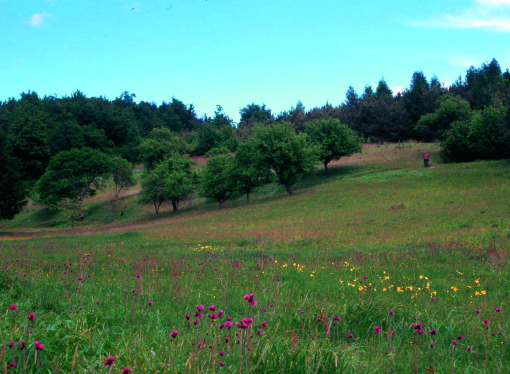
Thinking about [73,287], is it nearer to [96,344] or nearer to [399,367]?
[96,344]

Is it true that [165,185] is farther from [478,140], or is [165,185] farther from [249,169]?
[478,140]

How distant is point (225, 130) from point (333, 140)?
52798mm

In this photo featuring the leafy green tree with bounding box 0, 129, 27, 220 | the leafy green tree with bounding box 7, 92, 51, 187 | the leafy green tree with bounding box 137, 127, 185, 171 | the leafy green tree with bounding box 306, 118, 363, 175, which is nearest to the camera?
the leafy green tree with bounding box 0, 129, 27, 220

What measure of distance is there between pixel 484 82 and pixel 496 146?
193ft

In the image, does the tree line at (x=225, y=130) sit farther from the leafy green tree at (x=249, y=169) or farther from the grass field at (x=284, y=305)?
the grass field at (x=284, y=305)

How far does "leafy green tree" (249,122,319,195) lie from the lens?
49250 mm

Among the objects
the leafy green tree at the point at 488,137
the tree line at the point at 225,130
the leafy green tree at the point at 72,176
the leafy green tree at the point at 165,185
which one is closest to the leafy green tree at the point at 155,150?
the tree line at the point at 225,130

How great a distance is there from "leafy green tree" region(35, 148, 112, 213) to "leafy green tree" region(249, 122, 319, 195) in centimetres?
2908

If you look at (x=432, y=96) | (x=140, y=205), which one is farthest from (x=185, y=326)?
(x=432, y=96)

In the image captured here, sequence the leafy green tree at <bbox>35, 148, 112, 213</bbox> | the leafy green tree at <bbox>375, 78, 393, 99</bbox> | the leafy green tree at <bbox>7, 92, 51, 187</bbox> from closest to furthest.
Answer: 1. the leafy green tree at <bbox>35, 148, 112, 213</bbox>
2. the leafy green tree at <bbox>7, 92, 51, 187</bbox>
3. the leafy green tree at <bbox>375, 78, 393, 99</bbox>

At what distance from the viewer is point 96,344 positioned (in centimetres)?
342

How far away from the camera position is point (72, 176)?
63125 millimetres

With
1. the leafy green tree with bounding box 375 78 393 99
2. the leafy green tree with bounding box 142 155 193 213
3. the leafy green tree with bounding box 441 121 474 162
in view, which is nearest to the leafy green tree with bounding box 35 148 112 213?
the leafy green tree with bounding box 142 155 193 213

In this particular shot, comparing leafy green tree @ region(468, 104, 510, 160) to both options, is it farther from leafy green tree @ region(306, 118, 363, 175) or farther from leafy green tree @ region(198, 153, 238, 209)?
leafy green tree @ region(198, 153, 238, 209)
